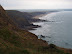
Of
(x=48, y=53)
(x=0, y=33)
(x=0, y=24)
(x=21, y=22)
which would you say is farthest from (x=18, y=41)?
(x=21, y=22)

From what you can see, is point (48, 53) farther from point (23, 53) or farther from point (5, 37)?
point (5, 37)

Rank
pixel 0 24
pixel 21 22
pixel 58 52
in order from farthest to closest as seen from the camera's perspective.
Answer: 1. pixel 21 22
2. pixel 0 24
3. pixel 58 52

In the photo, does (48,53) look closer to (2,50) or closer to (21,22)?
(2,50)

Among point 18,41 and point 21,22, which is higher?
point 18,41

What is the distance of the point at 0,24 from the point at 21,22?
61.5 metres

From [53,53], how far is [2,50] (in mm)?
9614

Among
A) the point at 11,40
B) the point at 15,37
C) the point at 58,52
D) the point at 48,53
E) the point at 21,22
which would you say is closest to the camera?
the point at 48,53

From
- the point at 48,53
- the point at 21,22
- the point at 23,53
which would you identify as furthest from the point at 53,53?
the point at 21,22

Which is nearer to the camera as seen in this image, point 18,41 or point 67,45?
point 18,41

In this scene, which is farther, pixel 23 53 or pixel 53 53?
pixel 53 53

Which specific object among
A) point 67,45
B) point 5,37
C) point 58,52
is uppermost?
point 5,37

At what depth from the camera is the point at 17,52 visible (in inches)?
719

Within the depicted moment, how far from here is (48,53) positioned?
21672mm

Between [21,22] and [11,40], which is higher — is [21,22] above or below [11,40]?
below
